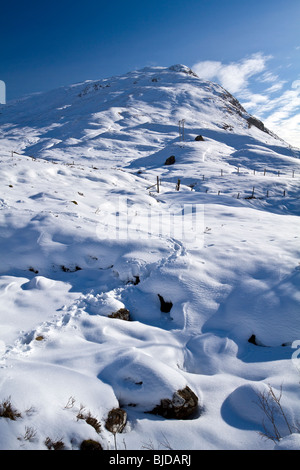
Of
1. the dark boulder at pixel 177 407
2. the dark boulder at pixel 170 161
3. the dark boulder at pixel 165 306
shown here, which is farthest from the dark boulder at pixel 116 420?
the dark boulder at pixel 170 161

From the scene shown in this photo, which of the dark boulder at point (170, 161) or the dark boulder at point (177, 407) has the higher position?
the dark boulder at point (170, 161)

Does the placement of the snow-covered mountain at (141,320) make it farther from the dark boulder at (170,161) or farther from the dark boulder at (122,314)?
the dark boulder at (170,161)

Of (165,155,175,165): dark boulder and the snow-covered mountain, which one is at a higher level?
(165,155,175,165): dark boulder

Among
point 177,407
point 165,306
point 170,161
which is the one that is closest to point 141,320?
point 165,306

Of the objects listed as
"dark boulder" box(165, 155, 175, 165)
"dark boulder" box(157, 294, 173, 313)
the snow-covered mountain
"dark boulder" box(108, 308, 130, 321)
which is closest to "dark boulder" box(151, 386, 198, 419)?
the snow-covered mountain

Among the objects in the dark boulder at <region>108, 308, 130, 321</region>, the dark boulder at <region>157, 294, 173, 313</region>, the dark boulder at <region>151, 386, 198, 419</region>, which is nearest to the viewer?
the dark boulder at <region>151, 386, 198, 419</region>

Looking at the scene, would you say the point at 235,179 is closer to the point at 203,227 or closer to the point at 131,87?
the point at 203,227

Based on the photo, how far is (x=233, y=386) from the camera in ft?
10.3

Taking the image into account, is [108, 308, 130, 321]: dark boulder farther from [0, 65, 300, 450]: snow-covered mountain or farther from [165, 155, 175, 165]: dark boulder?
[165, 155, 175, 165]: dark boulder

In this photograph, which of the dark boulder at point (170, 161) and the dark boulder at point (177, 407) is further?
the dark boulder at point (170, 161)

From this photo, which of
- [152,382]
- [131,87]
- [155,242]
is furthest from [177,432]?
[131,87]

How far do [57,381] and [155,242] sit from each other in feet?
14.5

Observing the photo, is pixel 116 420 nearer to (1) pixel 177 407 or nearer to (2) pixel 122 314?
(1) pixel 177 407

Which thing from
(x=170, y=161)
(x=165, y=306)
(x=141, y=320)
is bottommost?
(x=141, y=320)
